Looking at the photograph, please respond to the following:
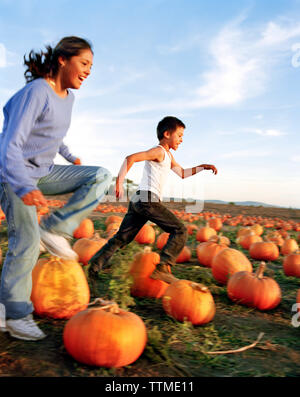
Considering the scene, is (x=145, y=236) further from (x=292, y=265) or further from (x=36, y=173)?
(x=36, y=173)

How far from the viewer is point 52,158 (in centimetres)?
304

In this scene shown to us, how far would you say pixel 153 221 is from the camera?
4254 mm

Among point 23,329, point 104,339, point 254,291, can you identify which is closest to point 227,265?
point 254,291

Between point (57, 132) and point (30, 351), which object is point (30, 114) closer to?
point (57, 132)

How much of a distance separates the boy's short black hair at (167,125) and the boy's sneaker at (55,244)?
6.42 feet

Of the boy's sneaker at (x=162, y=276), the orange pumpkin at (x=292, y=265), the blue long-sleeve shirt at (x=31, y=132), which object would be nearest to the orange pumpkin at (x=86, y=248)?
the boy's sneaker at (x=162, y=276)

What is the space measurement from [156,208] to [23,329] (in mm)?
1953

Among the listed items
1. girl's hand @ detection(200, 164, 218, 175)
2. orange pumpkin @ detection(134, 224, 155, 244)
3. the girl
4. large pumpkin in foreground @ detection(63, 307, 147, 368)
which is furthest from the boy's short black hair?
orange pumpkin @ detection(134, 224, 155, 244)

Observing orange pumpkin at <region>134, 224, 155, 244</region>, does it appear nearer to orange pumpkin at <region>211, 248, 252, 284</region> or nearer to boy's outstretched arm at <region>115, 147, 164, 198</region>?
orange pumpkin at <region>211, 248, 252, 284</region>

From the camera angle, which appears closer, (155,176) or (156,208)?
(156,208)

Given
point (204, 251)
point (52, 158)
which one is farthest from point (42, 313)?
point (204, 251)

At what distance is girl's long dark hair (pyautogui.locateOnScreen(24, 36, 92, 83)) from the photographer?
2.92 m

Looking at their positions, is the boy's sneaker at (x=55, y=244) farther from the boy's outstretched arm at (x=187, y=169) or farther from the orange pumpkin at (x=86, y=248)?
the boy's outstretched arm at (x=187, y=169)
